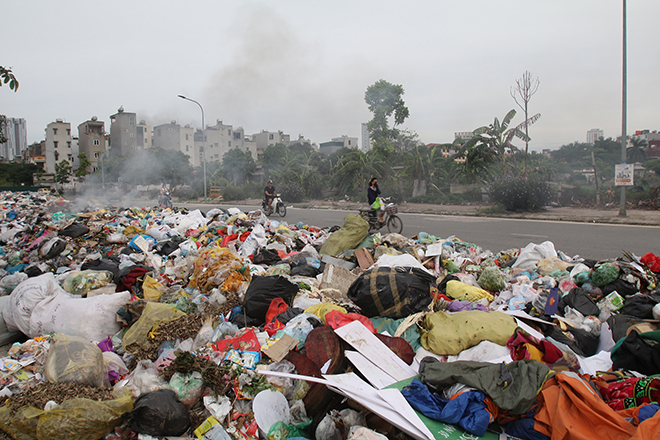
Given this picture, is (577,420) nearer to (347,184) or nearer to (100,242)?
(100,242)

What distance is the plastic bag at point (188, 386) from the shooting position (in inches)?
99.8

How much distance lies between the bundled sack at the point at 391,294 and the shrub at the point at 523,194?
1209cm

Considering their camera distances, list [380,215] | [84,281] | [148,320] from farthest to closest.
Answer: [380,215] < [84,281] < [148,320]

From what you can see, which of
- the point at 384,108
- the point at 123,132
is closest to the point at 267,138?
the point at 123,132

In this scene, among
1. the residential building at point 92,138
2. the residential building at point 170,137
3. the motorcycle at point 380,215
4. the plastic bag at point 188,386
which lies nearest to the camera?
the plastic bag at point 188,386

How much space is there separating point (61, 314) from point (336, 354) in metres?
2.74

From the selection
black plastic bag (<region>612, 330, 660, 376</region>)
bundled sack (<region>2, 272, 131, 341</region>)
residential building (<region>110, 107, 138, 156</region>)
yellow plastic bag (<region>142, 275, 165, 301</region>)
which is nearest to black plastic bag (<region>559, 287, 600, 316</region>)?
black plastic bag (<region>612, 330, 660, 376</region>)

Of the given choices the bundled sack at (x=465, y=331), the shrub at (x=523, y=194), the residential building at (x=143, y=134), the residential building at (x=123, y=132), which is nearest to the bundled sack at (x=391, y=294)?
the bundled sack at (x=465, y=331)

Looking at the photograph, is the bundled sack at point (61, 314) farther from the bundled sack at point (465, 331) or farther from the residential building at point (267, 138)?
the residential building at point (267, 138)

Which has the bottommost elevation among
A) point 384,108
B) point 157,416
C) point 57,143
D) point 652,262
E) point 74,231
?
point 157,416

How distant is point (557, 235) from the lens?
891 cm

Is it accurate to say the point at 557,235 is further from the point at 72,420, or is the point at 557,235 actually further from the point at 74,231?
the point at 74,231

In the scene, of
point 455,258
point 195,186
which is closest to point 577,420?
point 455,258

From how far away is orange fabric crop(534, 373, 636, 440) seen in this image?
72.1 inches
